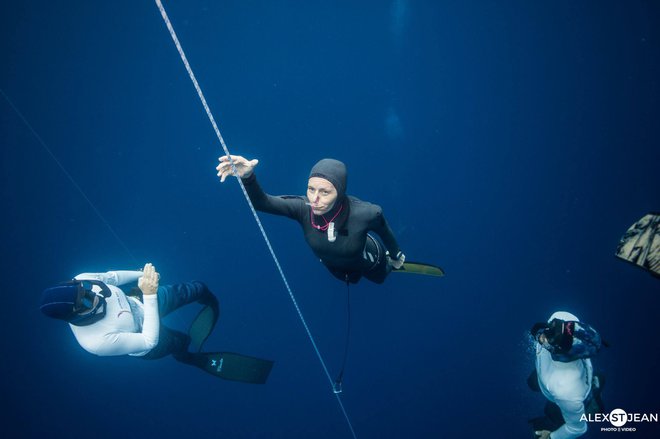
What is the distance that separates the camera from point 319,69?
2506 millimetres

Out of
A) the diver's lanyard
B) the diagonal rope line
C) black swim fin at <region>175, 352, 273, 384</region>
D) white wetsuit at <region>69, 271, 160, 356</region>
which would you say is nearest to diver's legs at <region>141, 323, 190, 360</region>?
black swim fin at <region>175, 352, 273, 384</region>

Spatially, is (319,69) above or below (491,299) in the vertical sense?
above

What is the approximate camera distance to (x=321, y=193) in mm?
1604

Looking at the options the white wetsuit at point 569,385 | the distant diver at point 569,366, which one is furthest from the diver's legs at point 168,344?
the white wetsuit at point 569,385

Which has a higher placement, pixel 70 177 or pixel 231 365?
pixel 70 177

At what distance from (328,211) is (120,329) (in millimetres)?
1677

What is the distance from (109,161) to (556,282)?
465cm

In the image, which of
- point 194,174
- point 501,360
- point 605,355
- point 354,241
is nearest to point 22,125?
point 194,174

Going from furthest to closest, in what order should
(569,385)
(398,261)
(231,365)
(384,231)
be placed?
(231,365), (398,261), (569,385), (384,231)

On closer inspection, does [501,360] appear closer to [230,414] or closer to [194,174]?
[230,414]

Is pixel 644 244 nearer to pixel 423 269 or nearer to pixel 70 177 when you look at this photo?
pixel 423 269

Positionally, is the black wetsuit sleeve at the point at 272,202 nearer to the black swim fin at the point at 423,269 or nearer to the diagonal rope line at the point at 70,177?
the black swim fin at the point at 423,269

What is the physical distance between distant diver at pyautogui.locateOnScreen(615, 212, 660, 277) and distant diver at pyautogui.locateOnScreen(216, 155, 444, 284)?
8.17ft

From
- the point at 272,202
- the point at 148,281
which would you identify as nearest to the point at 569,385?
the point at 272,202
